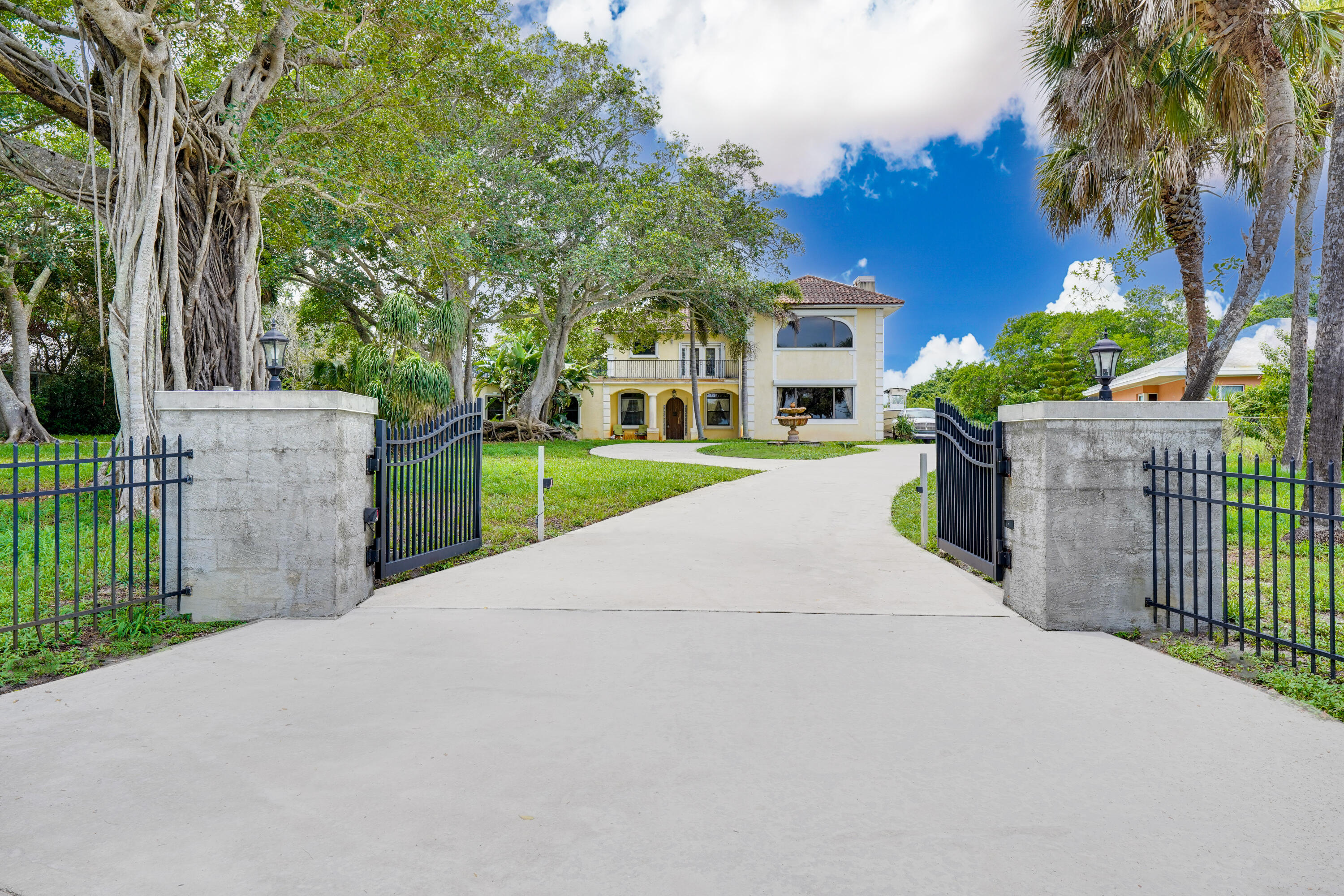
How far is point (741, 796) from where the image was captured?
7.95 ft

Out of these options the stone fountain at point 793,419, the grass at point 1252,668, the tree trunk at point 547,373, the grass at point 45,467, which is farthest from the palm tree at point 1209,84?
the tree trunk at point 547,373

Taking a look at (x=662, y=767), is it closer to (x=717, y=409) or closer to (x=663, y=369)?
(x=663, y=369)

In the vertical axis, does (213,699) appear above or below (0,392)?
below

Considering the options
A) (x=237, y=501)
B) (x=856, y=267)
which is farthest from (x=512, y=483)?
(x=856, y=267)

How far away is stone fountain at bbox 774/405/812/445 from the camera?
88.2 feet

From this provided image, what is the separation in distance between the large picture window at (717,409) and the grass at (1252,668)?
100 feet

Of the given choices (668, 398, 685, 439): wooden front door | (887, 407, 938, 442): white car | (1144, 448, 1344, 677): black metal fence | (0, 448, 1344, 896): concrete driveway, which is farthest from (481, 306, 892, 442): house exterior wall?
(0, 448, 1344, 896): concrete driveway

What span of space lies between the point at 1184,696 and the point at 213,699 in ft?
14.7

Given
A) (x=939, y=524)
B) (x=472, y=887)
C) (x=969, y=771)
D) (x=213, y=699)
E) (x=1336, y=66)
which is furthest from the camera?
(x=1336, y=66)

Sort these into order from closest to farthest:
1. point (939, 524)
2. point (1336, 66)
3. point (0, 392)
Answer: point (939, 524)
point (1336, 66)
point (0, 392)

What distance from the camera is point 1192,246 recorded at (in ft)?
38.4

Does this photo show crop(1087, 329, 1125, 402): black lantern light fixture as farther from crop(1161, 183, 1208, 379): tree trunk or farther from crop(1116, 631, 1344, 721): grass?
crop(1161, 183, 1208, 379): tree trunk

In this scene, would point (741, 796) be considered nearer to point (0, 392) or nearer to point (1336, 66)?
point (1336, 66)

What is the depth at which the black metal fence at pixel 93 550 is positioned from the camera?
148 inches
